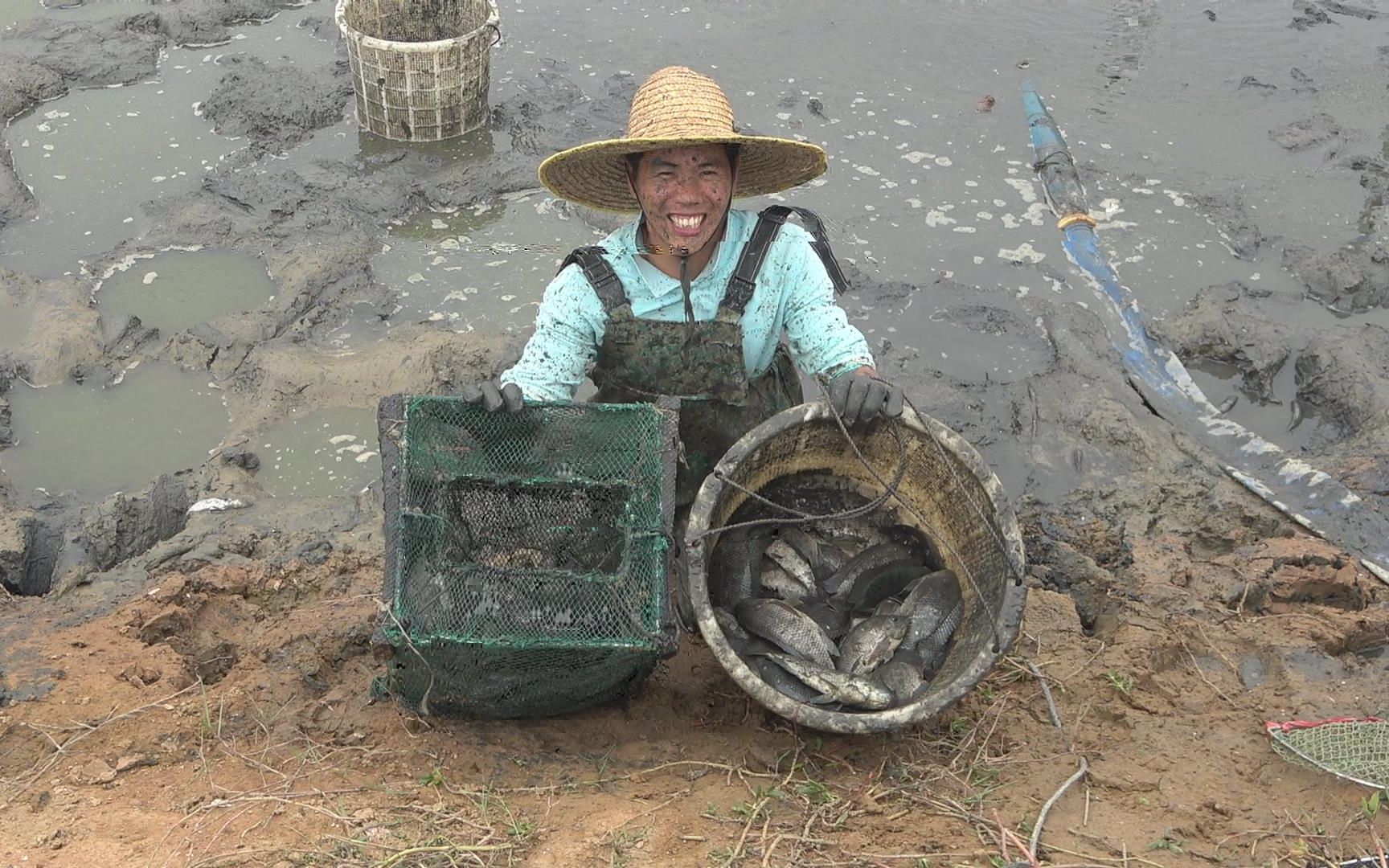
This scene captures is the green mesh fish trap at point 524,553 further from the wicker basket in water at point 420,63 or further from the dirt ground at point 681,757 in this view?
the wicker basket in water at point 420,63

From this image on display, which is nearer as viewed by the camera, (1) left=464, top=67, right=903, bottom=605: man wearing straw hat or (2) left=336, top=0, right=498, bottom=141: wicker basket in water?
(1) left=464, top=67, right=903, bottom=605: man wearing straw hat

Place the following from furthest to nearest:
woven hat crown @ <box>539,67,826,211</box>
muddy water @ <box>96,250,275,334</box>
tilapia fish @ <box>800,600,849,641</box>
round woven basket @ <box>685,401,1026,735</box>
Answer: muddy water @ <box>96,250,275,334</box>, tilapia fish @ <box>800,600,849,641</box>, woven hat crown @ <box>539,67,826,211</box>, round woven basket @ <box>685,401,1026,735</box>

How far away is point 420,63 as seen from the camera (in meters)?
6.91

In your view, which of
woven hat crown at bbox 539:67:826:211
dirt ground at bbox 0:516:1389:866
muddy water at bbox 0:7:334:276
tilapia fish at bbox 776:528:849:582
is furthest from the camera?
muddy water at bbox 0:7:334:276

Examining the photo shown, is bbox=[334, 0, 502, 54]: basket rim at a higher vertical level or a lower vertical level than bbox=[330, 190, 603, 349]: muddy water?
higher

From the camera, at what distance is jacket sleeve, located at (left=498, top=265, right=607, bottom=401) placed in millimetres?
3418

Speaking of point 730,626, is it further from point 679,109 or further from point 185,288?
point 185,288

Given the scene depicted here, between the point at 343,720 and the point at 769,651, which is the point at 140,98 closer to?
the point at 343,720

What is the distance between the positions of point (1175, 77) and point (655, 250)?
649 cm

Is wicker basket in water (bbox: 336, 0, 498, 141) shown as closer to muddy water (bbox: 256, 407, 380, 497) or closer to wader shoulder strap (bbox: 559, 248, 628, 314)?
muddy water (bbox: 256, 407, 380, 497)

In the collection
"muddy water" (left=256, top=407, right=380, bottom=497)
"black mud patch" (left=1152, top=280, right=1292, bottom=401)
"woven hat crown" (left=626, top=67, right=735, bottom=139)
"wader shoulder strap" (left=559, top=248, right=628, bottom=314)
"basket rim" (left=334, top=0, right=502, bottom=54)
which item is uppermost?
"woven hat crown" (left=626, top=67, right=735, bottom=139)

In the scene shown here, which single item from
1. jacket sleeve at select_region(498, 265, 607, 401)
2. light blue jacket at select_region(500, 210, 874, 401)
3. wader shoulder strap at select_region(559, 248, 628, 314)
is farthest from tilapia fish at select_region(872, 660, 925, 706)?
wader shoulder strap at select_region(559, 248, 628, 314)

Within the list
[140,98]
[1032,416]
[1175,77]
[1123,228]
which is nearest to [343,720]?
[1032,416]

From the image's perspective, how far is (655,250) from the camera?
3488mm
